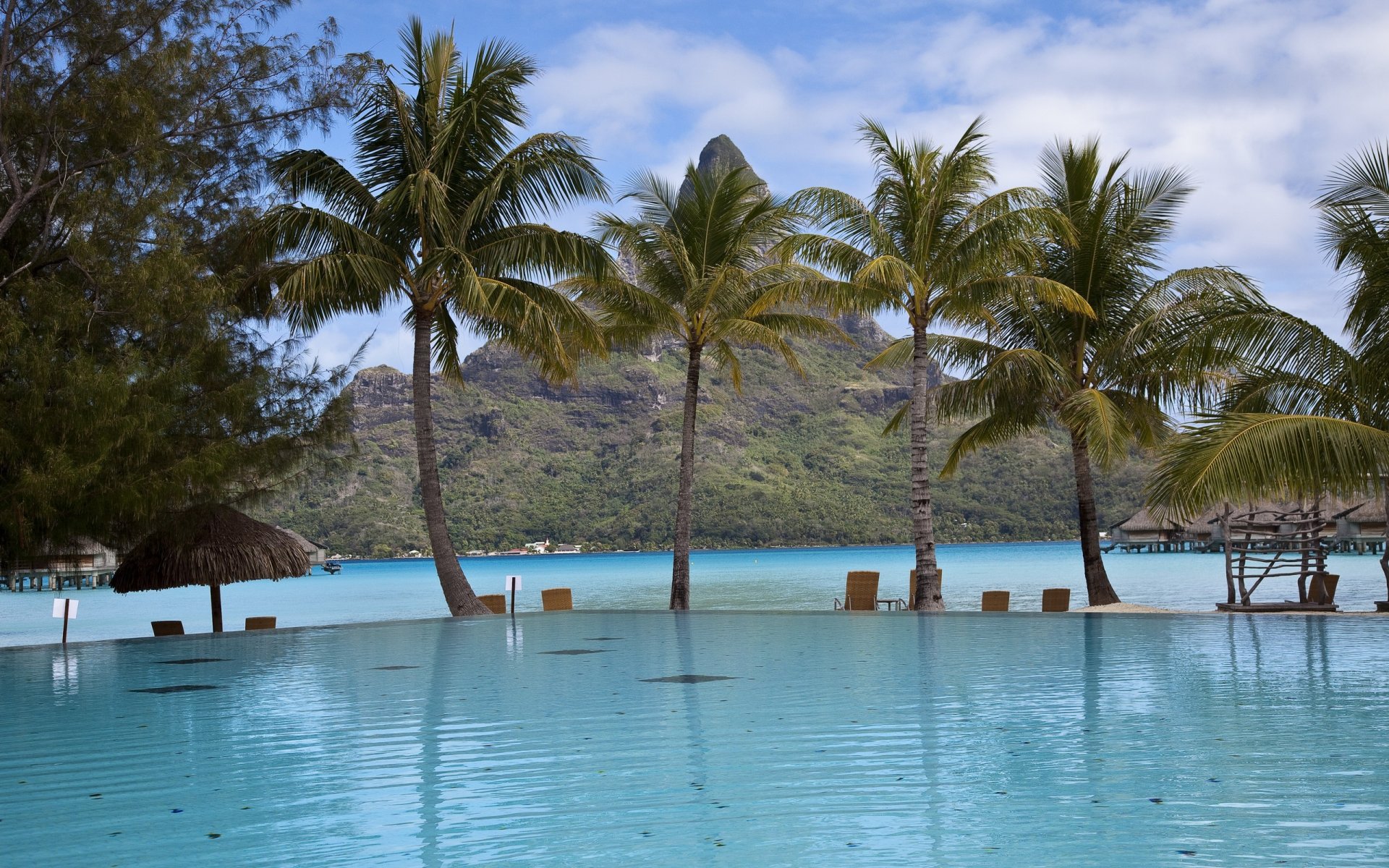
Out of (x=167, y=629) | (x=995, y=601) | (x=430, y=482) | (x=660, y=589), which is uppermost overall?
(x=430, y=482)

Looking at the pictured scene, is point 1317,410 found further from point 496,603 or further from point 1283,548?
point 496,603

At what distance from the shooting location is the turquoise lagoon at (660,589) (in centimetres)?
3359

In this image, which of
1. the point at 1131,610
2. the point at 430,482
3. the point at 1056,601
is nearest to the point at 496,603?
the point at 430,482

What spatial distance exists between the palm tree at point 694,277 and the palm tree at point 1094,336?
9.72 feet

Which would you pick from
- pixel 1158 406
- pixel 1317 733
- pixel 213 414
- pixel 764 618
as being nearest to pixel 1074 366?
pixel 1158 406

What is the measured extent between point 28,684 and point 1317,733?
934 cm

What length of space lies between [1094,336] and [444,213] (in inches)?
414

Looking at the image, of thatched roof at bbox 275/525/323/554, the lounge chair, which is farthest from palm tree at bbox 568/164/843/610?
the lounge chair

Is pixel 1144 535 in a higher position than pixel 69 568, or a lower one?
lower

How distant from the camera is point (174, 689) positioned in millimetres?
9172

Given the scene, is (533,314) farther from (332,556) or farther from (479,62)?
(332,556)

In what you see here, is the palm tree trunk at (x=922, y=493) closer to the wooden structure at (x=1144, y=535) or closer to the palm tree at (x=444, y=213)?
the palm tree at (x=444, y=213)

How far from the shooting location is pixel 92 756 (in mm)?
6145

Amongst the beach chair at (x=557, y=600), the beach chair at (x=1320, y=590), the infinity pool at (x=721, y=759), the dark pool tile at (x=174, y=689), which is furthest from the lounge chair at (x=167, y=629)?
the beach chair at (x=1320, y=590)
